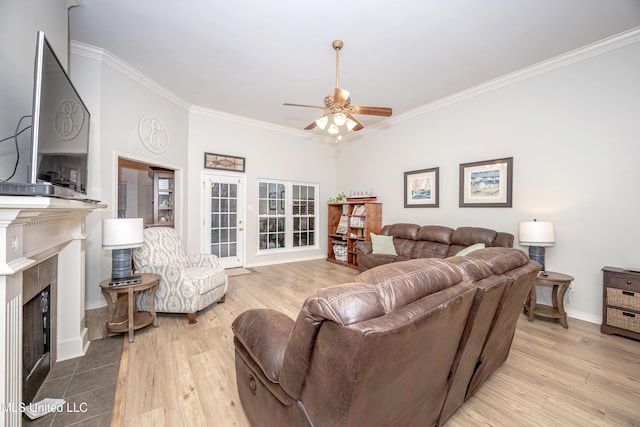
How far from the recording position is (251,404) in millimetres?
1355

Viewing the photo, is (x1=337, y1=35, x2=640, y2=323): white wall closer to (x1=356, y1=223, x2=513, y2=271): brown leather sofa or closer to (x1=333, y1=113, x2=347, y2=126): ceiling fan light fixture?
(x1=356, y1=223, x2=513, y2=271): brown leather sofa

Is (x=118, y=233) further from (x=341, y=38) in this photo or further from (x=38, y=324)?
(x=341, y=38)

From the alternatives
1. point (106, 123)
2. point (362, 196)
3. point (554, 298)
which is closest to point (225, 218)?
point (106, 123)

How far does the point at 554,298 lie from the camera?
300cm

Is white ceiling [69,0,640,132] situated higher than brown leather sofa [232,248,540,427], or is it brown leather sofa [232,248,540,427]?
white ceiling [69,0,640,132]

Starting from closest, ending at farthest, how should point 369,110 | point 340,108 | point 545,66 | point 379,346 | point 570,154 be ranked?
point 379,346, point 340,108, point 369,110, point 570,154, point 545,66

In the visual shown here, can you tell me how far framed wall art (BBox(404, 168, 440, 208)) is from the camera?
445cm

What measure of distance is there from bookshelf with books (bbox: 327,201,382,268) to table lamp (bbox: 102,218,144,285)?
139 inches

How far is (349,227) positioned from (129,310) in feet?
13.8

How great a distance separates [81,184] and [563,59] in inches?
204

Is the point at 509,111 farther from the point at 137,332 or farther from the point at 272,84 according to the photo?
the point at 137,332

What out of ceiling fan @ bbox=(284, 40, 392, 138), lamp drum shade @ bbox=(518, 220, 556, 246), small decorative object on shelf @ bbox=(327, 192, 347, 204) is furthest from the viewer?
small decorative object on shelf @ bbox=(327, 192, 347, 204)

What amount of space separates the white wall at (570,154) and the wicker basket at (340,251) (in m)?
2.36

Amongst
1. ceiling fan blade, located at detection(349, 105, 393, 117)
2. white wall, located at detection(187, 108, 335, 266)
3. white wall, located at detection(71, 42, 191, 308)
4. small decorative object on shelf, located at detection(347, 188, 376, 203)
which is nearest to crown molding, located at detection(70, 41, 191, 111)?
white wall, located at detection(71, 42, 191, 308)
